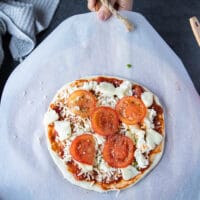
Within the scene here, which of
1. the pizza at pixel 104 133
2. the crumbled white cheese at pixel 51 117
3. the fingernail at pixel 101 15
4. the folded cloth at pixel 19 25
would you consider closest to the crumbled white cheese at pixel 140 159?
the pizza at pixel 104 133

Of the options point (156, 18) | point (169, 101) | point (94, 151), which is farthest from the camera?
point (156, 18)

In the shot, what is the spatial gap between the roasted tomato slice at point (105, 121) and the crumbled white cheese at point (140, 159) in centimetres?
8

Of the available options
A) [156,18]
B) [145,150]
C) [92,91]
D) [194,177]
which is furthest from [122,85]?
[156,18]

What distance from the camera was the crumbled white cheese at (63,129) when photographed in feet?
4.03

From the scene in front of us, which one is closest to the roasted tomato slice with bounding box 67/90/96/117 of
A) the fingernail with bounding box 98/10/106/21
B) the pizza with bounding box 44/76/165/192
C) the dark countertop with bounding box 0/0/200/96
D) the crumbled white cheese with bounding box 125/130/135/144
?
the pizza with bounding box 44/76/165/192

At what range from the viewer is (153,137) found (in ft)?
4.09

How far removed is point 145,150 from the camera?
4.04 feet

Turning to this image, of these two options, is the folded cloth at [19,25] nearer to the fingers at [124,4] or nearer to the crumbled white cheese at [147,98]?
the fingers at [124,4]

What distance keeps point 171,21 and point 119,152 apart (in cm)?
60

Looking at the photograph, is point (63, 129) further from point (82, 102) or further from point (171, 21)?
point (171, 21)

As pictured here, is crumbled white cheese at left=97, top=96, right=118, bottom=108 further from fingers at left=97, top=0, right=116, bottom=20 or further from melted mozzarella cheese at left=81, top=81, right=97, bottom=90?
fingers at left=97, top=0, right=116, bottom=20

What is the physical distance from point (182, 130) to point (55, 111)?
1.16ft

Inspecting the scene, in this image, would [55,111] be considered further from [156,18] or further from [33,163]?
[156,18]

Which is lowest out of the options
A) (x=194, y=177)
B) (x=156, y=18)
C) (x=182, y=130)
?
(x=194, y=177)
